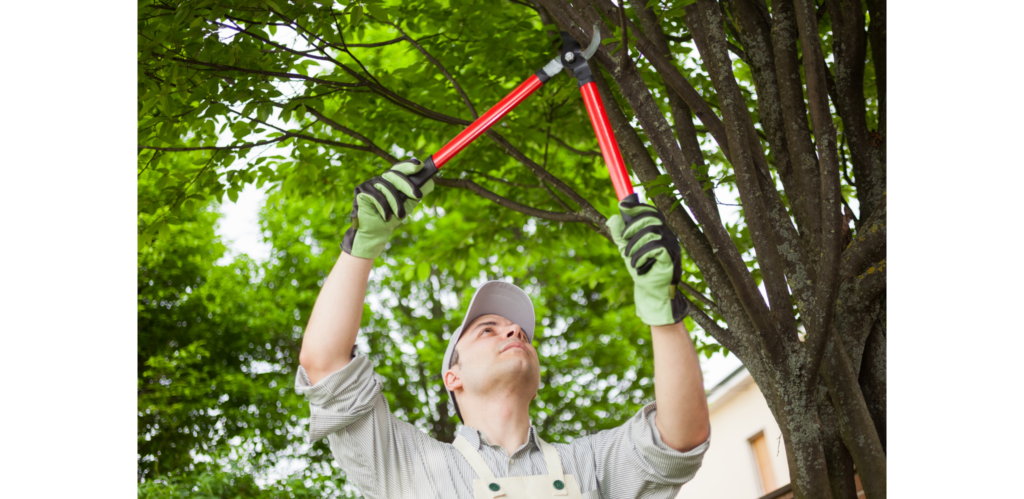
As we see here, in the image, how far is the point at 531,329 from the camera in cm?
300

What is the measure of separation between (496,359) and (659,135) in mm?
1202

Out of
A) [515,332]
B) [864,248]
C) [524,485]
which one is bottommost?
[524,485]

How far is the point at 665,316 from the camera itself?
2.09 meters

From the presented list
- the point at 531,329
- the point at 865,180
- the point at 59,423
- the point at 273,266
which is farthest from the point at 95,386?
the point at 273,266

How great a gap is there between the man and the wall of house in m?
8.00

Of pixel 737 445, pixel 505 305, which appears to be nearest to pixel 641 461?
pixel 505 305

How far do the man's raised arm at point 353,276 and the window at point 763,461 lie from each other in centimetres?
934

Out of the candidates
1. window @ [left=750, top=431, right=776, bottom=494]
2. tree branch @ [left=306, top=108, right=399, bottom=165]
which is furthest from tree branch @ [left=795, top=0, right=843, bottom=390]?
window @ [left=750, top=431, right=776, bottom=494]

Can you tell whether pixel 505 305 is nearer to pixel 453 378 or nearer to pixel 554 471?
pixel 453 378

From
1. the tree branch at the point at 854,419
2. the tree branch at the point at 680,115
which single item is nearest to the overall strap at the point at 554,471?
the tree branch at the point at 854,419

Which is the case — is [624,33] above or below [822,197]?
above

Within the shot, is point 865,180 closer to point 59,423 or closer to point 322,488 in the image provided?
point 59,423

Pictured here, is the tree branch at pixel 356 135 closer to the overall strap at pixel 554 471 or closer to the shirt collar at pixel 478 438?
the shirt collar at pixel 478 438

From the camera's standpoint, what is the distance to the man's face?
256 cm
